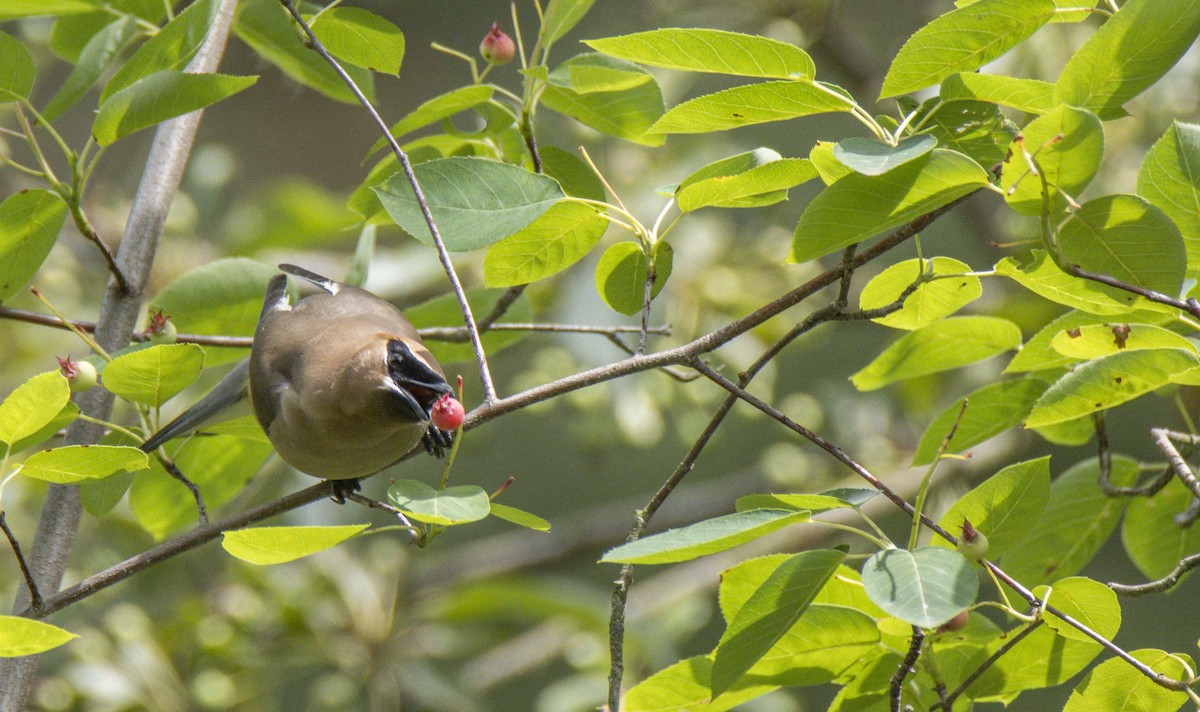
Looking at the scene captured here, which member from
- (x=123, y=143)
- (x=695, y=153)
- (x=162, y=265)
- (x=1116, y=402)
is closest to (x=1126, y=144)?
(x=695, y=153)

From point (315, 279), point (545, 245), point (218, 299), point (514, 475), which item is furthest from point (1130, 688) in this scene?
point (514, 475)

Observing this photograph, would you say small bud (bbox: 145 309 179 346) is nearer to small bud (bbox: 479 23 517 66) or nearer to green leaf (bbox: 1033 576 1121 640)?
small bud (bbox: 479 23 517 66)

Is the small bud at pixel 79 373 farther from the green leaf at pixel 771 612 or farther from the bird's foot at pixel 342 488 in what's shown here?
the green leaf at pixel 771 612

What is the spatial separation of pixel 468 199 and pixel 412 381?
0.51 metres

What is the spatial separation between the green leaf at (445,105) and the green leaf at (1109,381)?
0.81m

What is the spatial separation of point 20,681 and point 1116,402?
1.39 metres

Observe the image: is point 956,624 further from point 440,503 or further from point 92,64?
point 92,64

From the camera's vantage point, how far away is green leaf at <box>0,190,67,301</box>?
1.58m

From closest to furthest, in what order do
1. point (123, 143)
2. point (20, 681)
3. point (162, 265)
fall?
point (20, 681), point (162, 265), point (123, 143)

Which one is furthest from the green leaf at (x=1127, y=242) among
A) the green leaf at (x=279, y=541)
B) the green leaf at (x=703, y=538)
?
the green leaf at (x=279, y=541)

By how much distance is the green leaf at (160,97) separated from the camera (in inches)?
55.0

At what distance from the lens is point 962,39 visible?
4.00 feet

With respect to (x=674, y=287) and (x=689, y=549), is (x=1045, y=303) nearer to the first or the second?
(x=674, y=287)

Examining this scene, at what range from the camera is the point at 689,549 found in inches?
39.8
